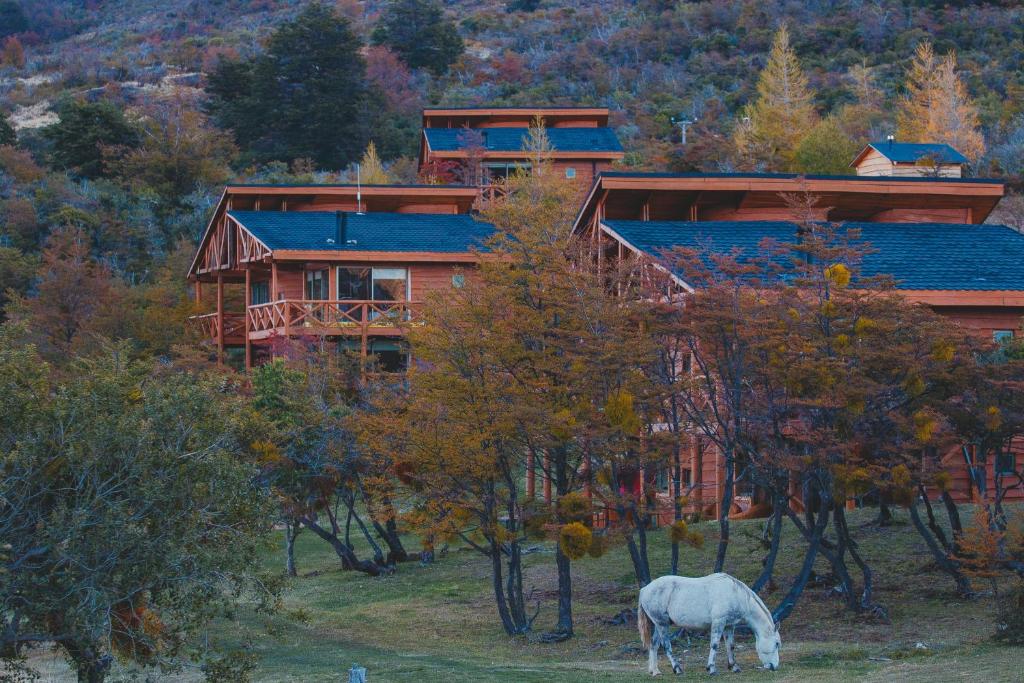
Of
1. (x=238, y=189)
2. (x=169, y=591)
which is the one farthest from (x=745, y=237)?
(x=238, y=189)

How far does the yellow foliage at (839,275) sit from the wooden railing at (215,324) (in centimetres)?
3130

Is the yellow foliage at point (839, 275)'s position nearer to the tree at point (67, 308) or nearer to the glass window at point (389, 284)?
the glass window at point (389, 284)

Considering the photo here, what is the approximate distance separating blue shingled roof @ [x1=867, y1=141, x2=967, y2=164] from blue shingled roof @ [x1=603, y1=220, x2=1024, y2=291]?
1764 centimetres

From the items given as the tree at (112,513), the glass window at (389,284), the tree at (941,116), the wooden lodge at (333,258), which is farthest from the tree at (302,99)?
the tree at (112,513)

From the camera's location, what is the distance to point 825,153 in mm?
57562

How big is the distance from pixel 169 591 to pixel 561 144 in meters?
52.3

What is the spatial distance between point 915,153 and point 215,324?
2658cm

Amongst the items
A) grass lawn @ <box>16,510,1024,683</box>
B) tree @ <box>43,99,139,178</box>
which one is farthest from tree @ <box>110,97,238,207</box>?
grass lawn @ <box>16,510,1024,683</box>

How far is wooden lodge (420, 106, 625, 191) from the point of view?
6444 centimetres

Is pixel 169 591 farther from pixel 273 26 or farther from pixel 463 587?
pixel 273 26

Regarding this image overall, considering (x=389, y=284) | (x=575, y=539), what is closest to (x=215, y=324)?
(x=389, y=284)

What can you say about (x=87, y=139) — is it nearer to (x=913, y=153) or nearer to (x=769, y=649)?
(x=913, y=153)

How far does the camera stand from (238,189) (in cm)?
4884

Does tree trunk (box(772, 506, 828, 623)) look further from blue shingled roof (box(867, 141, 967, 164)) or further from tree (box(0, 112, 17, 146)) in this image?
tree (box(0, 112, 17, 146))
